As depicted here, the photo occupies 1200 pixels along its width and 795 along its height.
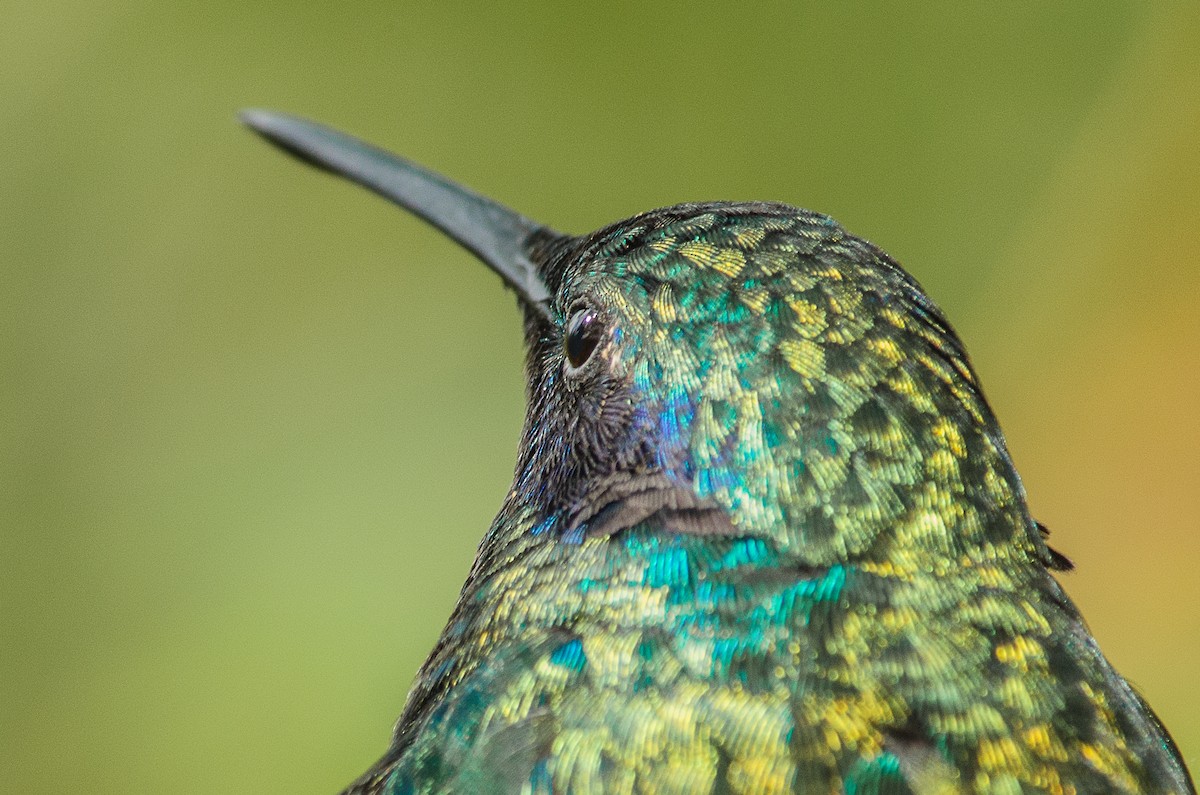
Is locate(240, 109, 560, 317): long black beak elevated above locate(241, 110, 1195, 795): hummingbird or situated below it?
above

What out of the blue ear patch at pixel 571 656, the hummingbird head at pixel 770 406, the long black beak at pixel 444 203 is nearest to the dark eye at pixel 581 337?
the hummingbird head at pixel 770 406

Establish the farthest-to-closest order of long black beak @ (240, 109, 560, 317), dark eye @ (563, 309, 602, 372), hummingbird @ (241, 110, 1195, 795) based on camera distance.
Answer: long black beak @ (240, 109, 560, 317)
dark eye @ (563, 309, 602, 372)
hummingbird @ (241, 110, 1195, 795)

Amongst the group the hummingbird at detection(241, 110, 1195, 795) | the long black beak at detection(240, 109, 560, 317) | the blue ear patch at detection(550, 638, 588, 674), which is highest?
the long black beak at detection(240, 109, 560, 317)

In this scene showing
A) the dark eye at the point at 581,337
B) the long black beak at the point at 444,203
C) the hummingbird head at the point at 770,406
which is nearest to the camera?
the hummingbird head at the point at 770,406

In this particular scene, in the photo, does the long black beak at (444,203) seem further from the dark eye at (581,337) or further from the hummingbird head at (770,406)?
the hummingbird head at (770,406)

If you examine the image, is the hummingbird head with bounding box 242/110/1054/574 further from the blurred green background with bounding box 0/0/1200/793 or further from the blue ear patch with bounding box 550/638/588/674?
the blurred green background with bounding box 0/0/1200/793

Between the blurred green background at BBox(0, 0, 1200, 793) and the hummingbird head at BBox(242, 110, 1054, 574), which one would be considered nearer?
the hummingbird head at BBox(242, 110, 1054, 574)

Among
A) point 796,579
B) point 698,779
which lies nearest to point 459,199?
point 796,579

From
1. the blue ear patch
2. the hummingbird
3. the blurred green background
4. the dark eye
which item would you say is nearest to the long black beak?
the dark eye
